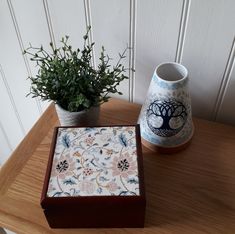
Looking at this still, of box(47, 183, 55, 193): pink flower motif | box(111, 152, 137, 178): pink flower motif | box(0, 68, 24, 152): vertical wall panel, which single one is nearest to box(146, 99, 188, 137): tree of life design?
box(111, 152, 137, 178): pink flower motif

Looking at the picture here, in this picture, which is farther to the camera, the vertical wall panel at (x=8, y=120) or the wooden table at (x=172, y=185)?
the vertical wall panel at (x=8, y=120)

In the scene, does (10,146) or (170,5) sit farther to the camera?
(10,146)

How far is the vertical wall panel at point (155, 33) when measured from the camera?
580 millimetres

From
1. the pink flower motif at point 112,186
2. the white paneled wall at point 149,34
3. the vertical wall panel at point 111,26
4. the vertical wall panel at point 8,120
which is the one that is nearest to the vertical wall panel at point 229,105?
the white paneled wall at point 149,34

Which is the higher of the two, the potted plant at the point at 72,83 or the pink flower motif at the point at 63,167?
the potted plant at the point at 72,83

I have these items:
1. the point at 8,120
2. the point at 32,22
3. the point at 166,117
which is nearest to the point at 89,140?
the point at 166,117

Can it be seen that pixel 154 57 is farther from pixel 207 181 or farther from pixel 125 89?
pixel 207 181

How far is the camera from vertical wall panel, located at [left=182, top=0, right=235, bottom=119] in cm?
55

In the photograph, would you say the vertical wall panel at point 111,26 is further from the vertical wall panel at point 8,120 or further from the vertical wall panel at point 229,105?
the vertical wall panel at point 8,120

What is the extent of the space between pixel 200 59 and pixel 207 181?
10.3 inches

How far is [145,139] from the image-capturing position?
0.63 metres

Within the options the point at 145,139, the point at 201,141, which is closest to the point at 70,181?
the point at 145,139

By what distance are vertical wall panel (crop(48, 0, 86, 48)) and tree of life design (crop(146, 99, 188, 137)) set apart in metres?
0.27

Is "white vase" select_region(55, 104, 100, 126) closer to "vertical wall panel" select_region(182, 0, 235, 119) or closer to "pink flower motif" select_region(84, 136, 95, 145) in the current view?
"pink flower motif" select_region(84, 136, 95, 145)
